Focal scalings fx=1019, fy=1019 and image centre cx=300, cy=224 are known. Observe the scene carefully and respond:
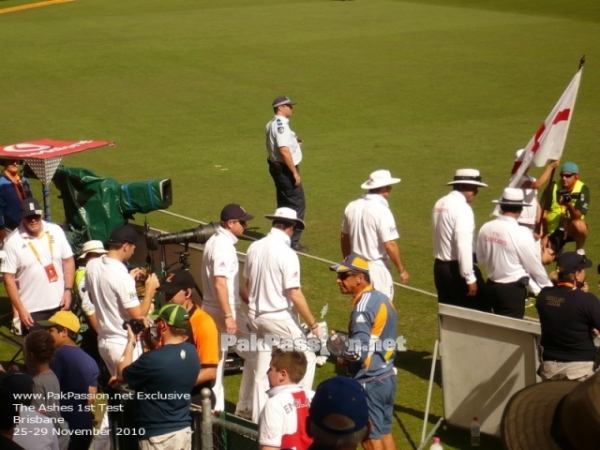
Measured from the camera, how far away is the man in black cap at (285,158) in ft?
43.5

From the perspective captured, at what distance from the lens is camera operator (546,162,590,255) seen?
12.4m

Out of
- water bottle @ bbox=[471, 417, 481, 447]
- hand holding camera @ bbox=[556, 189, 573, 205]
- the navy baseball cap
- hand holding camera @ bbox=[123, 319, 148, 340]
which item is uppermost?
the navy baseball cap

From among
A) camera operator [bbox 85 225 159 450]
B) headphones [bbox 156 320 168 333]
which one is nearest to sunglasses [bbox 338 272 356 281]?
headphones [bbox 156 320 168 333]

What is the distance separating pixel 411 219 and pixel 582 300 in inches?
301

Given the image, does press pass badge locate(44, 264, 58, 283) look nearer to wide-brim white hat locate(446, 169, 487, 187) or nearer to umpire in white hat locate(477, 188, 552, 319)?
wide-brim white hat locate(446, 169, 487, 187)

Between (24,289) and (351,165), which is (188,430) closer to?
(24,289)

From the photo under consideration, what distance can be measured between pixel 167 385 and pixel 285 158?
6.83 meters

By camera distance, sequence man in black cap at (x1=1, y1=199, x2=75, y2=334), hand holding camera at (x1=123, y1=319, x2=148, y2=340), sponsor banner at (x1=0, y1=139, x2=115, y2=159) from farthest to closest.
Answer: sponsor banner at (x1=0, y1=139, x2=115, y2=159), man in black cap at (x1=1, y1=199, x2=75, y2=334), hand holding camera at (x1=123, y1=319, x2=148, y2=340)

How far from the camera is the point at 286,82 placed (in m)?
26.7

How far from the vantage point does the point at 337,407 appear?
14.0 feet

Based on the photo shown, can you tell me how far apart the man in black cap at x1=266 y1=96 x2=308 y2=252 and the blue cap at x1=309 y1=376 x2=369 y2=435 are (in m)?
8.81
